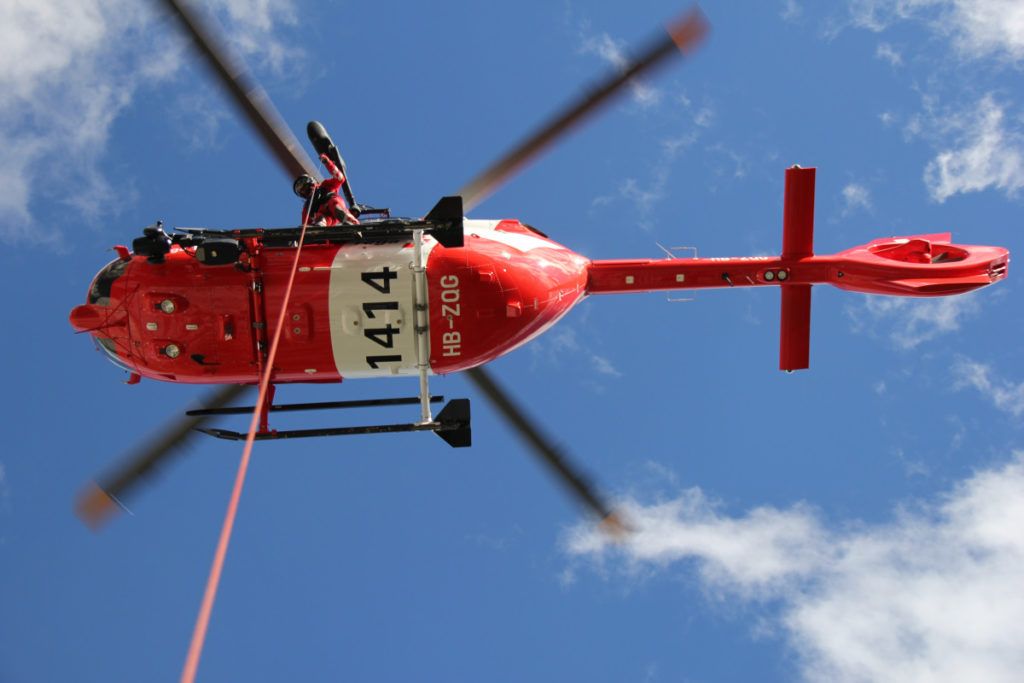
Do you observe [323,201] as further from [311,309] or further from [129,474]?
[129,474]

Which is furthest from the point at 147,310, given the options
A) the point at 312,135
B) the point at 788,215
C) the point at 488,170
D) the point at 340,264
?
the point at 788,215

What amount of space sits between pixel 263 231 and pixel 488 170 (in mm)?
3292

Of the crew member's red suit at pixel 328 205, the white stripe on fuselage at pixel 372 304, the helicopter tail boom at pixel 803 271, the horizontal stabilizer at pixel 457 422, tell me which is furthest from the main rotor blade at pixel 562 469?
the crew member's red suit at pixel 328 205

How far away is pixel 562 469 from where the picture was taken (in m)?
11.4

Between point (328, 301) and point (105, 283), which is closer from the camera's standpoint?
point (328, 301)

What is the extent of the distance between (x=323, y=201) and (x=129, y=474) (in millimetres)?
4907

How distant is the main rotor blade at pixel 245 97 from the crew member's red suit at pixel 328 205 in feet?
0.91

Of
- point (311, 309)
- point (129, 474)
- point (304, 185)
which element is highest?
point (304, 185)

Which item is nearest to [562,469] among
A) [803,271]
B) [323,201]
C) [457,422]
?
[457,422]

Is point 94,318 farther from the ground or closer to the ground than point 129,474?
farther from the ground

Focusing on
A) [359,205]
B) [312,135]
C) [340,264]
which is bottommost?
[340,264]

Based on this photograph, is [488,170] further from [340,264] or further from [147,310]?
[147,310]

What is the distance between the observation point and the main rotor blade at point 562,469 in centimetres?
1141

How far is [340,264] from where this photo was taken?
10680 millimetres
